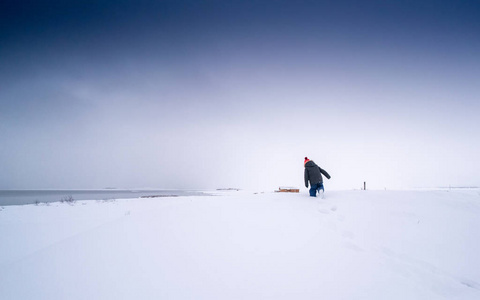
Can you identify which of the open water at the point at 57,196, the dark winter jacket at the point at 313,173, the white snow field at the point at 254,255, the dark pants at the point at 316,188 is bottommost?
the open water at the point at 57,196

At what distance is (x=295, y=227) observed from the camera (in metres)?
5.40

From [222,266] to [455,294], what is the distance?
3697 mm

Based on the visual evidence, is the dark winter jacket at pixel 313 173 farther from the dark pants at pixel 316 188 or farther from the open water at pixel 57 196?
the open water at pixel 57 196

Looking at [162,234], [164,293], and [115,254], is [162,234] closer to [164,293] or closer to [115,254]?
[115,254]

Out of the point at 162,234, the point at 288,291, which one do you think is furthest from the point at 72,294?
the point at 288,291

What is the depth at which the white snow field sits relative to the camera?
3375 millimetres

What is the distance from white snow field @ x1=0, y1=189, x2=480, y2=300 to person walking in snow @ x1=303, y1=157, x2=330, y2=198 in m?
1.67

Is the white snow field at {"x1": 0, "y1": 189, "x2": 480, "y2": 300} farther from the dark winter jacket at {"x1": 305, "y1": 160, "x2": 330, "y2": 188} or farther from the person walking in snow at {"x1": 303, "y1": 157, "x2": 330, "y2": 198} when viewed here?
the dark winter jacket at {"x1": 305, "y1": 160, "x2": 330, "y2": 188}

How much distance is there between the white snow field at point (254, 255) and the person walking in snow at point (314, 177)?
1.67 meters

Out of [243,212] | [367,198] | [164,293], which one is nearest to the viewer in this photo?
[164,293]

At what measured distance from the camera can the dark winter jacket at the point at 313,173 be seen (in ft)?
27.1

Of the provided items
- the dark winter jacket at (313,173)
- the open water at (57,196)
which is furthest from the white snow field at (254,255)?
the open water at (57,196)

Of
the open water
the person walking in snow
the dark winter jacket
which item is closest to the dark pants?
the person walking in snow

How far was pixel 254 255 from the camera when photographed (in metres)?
4.19
